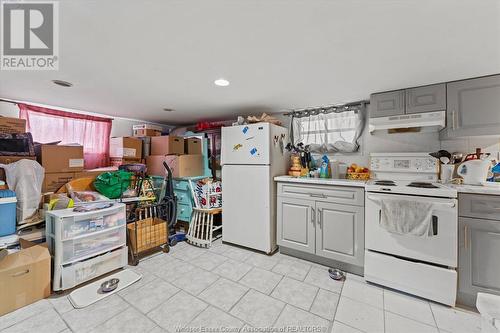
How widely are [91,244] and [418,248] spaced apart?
3.11 meters

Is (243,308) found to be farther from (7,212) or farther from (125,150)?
(125,150)

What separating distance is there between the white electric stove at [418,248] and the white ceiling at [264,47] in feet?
3.46

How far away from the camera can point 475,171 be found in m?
1.87

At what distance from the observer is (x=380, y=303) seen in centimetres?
172

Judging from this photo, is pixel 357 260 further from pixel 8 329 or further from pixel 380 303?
pixel 8 329

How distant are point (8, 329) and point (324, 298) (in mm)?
2419

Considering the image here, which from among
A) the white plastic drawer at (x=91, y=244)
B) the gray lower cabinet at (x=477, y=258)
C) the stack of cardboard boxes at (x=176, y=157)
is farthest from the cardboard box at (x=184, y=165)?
the gray lower cabinet at (x=477, y=258)

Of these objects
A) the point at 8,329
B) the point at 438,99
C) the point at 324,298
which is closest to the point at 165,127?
the point at 8,329

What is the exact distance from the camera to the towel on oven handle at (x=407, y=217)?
1.71 m

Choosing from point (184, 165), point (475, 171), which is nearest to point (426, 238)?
point (475, 171)

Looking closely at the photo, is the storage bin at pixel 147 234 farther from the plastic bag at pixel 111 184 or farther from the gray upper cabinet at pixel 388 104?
the gray upper cabinet at pixel 388 104

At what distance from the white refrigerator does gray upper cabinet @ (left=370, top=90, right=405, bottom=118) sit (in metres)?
1.15

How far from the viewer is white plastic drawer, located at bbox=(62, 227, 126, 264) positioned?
72.6 inches

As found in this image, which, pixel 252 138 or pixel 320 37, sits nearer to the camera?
pixel 320 37
